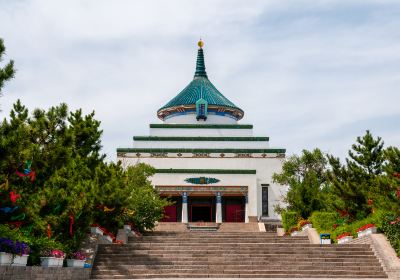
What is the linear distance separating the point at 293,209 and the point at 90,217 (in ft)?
42.1

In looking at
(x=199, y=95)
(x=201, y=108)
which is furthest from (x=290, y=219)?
(x=199, y=95)

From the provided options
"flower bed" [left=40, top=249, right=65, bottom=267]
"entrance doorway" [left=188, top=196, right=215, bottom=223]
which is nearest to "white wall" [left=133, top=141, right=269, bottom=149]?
"entrance doorway" [left=188, top=196, right=215, bottom=223]

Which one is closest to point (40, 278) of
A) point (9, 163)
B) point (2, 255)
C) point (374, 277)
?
point (2, 255)

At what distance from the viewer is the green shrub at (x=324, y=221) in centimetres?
2158

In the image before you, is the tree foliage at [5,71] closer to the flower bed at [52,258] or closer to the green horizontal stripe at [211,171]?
the flower bed at [52,258]

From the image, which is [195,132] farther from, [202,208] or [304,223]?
[304,223]

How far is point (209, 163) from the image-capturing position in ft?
121

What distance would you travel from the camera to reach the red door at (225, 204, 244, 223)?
3509 centimetres

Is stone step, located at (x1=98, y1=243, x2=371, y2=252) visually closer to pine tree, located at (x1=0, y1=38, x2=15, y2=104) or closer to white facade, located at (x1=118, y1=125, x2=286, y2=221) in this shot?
pine tree, located at (x1=0, y1=38, x2=15, y2=104)

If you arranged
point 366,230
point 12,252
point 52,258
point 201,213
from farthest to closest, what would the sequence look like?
point 201,213, point 366,230, point 52,258, point 12,252

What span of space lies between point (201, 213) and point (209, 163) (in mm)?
3381

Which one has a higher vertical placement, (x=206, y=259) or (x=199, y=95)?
(x=199, y=95)

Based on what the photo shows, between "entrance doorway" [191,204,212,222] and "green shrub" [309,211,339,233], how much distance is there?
47.2 ft

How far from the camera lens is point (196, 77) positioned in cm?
4647
